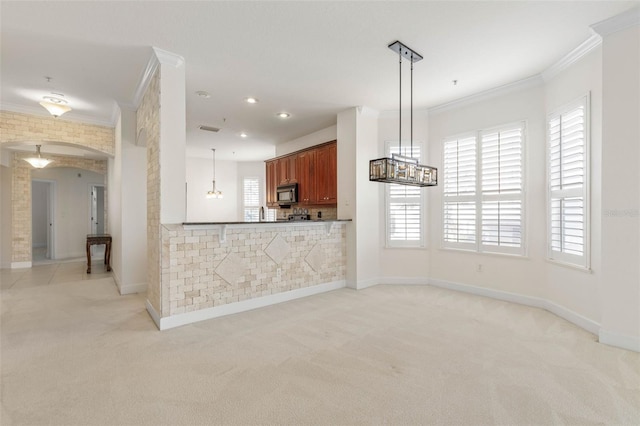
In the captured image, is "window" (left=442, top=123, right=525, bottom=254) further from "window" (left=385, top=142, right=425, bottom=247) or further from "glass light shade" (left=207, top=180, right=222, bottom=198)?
"glass light shade" (left=207, top=180, right=222, bottom=198)

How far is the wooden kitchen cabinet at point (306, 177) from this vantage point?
253 inches

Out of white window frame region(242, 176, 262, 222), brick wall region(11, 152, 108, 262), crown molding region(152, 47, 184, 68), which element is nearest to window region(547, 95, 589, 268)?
crown molding region(152, 47, 184, 68)

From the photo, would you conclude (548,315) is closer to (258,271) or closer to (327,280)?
(327,280)

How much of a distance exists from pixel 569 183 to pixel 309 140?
4.73 meters

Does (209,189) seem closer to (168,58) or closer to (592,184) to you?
(168,58)

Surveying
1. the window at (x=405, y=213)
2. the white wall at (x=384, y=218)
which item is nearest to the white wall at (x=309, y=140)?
the white wall at (x=384, y=218)

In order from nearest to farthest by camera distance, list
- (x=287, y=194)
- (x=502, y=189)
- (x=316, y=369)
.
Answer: (x=316, y=369) → (x=502, y=189) → (x=287, y=194)

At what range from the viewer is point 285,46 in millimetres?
3303

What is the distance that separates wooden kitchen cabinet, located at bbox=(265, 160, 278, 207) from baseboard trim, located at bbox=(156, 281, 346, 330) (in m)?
3.21

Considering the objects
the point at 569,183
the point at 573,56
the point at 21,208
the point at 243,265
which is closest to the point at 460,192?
the point at 569,183

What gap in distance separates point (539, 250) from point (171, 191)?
472cm

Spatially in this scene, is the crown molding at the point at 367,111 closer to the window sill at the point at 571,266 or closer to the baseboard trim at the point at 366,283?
the baseboard trim at the point at 366,283

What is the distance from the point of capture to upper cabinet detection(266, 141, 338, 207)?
596cm

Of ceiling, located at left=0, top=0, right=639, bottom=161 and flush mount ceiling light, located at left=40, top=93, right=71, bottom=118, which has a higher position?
ceiling, located at left=0, top=0, right=639, bottom=161
